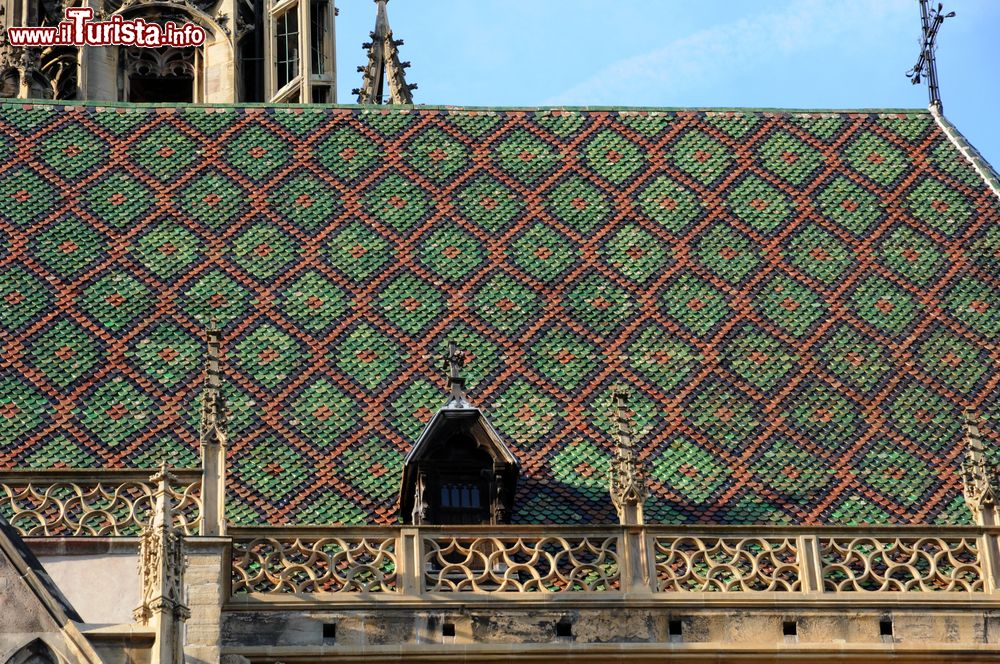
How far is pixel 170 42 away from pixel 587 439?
38.2 ft

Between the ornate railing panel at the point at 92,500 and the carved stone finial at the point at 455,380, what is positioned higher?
the carved stone finial at the point at 455,380

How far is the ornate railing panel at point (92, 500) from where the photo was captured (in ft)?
54.8

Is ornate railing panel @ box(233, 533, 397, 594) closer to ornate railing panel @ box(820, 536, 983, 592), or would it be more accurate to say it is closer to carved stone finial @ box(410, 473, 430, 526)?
carved stone finial @ box(410, 473, 430, 526)

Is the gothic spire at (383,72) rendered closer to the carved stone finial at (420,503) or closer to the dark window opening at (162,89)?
the dark window opening at (162,89)

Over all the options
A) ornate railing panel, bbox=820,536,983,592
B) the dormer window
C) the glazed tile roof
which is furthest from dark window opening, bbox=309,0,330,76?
ornate railing panel, bbox=820,536,983,592

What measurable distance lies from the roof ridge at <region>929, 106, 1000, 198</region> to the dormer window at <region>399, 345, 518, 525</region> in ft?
19.6

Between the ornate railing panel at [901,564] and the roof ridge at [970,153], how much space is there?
5.29 metres

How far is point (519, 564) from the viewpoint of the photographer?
17625 mm

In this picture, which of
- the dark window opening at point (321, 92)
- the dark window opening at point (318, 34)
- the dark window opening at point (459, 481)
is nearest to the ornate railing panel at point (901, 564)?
the dark window opening at point (459, 481)

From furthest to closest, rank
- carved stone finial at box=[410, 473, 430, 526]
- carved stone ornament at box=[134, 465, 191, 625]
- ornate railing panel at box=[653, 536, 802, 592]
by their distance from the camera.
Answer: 1. carved stone finial at box=[410, 473, 430, 526]
2. ornate railing panel at box=[653, 536, 802, 592]
3. carved stone ornament at box=[134, 465, 191, 625]

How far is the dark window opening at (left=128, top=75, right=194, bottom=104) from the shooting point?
29.9 m

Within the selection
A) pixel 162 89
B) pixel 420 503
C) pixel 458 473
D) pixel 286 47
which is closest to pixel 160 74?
pixel 162 89

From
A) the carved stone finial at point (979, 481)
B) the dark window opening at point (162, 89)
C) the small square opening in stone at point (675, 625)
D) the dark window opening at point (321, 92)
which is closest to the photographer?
the small square opening in stone at point (675, 625)

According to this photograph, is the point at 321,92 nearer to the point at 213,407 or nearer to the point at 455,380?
the point at 455,380
